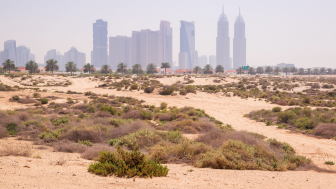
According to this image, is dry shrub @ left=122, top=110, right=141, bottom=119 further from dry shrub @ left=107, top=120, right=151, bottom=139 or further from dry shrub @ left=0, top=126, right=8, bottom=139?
dry shrub @ left=0, top=126, right=8, bottom=139

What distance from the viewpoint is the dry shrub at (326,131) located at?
13692 mm

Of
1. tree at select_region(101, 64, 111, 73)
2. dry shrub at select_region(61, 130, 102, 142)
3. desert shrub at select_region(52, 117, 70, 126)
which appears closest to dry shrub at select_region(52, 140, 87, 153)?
dry shrub at select_region(61, 130, 102, 142)

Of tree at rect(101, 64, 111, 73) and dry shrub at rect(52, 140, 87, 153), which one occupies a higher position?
tree at rect(101, 64, 111, 73)

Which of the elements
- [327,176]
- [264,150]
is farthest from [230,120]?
[327,176]

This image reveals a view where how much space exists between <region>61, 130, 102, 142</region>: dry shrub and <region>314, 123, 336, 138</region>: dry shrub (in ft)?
43.2

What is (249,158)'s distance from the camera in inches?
334

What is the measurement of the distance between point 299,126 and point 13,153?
17439mm

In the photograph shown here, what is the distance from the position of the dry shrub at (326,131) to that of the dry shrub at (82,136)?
13179 mm

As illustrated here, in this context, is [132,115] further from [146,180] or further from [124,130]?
[146,180]

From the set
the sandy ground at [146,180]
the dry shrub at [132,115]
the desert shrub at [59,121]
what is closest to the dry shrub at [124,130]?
the sandy ground at [146,180]

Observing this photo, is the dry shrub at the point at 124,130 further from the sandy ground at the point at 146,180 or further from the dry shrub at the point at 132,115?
the dry shrub at the point at 132,115

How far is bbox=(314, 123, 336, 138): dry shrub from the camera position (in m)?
13.7

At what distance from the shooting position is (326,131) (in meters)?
13.9

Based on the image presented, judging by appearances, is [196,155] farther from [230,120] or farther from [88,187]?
[230,120]
